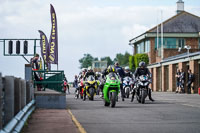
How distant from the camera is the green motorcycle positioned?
17.0m

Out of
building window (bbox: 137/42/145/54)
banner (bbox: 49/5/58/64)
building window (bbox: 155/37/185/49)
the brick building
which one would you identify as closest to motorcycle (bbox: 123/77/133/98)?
banner (bbox: 49/5/58/64)

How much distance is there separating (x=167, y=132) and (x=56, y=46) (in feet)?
52.2

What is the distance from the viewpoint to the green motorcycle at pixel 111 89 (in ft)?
55.8

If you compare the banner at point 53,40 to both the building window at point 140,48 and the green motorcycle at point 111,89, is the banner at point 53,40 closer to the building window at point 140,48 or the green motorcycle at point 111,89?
the green motorcycle at point 111,89

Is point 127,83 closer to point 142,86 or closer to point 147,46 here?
point 142,86

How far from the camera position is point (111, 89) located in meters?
17.3

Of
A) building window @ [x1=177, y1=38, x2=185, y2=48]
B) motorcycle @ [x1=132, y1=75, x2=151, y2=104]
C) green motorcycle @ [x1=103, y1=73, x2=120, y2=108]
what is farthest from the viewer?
building window @ [x1=177, y1=38, x2=185, y2=48]

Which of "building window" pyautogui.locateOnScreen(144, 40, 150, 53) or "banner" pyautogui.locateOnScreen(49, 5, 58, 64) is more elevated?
"building window" pyautogui.locateOnScreen(144, 40, 150, 53)

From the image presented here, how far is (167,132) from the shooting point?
9.06m

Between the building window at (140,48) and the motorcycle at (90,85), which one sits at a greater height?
the building window at (140,48)

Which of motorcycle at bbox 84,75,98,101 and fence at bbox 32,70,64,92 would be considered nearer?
fence at bbox 32,70,64,92

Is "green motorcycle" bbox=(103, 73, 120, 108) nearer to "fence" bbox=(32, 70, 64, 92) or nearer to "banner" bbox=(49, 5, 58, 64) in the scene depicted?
"fence" bbox=(32, 70, 64, 92)

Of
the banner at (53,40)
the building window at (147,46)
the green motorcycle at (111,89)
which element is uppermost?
the building window at (147,46)

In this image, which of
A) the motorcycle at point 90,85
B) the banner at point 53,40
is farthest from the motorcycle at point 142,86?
the banner at point 53,40
